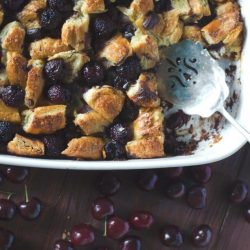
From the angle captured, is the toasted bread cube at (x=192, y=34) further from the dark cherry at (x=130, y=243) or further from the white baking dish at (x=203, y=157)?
the dark cherry at (x=130, y=243)

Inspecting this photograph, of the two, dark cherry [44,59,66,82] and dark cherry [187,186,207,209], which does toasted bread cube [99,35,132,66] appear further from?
dark cherry [187,186,207,209]

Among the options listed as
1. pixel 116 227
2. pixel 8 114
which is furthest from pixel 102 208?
pixel 8 114

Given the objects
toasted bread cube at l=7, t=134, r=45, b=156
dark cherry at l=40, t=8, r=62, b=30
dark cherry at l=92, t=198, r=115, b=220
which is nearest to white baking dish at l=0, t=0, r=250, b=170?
toasted bread cube at l=7, t=134, r=45, b=156

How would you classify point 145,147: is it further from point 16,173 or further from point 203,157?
point 16,173

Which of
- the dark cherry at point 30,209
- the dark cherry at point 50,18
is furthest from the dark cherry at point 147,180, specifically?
the dark cherry at point 50,18

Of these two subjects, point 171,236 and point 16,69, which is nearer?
point 16,69
